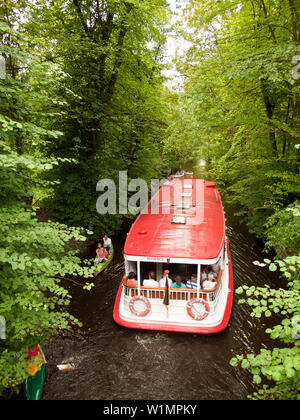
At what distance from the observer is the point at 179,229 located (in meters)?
9.45

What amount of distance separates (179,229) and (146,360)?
14.7 feet

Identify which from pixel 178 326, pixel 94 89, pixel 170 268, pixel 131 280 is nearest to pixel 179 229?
pixel 170 268

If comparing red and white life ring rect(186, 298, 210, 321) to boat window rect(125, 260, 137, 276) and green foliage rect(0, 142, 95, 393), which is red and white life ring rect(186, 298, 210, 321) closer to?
boat window rect(125, 260, 137, 276)

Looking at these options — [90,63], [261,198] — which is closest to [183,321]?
[261,198]

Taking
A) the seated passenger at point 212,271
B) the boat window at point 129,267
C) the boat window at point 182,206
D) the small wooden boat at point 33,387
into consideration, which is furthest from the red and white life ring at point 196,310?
the boat window at point 182,206

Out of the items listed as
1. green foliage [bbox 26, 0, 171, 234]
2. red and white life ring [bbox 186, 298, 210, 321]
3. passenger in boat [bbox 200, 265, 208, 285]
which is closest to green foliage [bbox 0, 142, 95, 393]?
red and white life ring [bbox 186, 298, 210, 321]

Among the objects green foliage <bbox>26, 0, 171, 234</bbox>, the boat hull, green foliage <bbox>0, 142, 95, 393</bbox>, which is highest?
green foliage <bbox>26, 0, 171, 234</bbox>

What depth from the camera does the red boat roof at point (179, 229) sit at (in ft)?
26.0

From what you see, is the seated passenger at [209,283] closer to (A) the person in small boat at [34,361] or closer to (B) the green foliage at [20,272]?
(B) the green foliage at [20,272]

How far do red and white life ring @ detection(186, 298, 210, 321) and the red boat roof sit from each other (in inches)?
54.9

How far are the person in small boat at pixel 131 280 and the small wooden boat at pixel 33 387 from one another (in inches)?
132

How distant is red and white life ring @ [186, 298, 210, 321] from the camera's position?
7637mm
